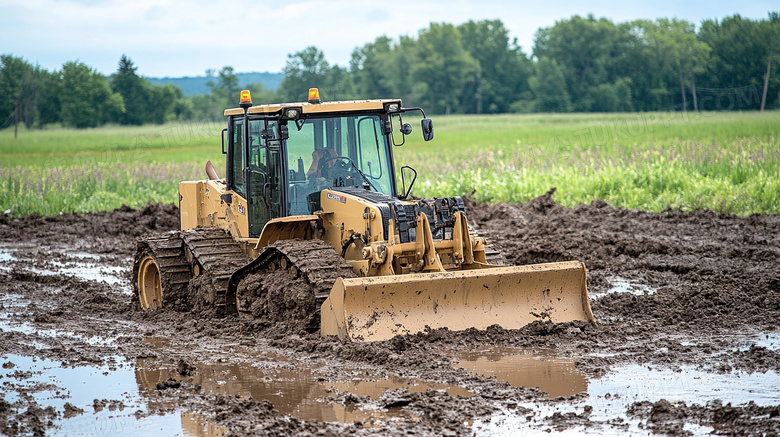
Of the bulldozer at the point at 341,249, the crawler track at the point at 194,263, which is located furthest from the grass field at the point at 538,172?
the crawler track at the point at 194,263

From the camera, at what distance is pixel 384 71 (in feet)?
297

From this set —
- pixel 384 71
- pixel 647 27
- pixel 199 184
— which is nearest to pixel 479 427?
pixel 199 184

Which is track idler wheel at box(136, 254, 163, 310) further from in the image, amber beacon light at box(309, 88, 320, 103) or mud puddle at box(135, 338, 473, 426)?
amber beacon light at box(309, 88, 320, 103)

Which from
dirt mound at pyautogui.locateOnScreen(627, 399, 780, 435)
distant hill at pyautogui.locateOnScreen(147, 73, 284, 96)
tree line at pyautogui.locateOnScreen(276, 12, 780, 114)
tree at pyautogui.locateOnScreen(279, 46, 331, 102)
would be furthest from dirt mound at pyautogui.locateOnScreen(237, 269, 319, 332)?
distant hill at pyautogui.locateOnScreen(147, 73, 284, 96)

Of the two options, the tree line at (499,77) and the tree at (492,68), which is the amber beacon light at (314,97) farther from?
the tree at (492,68)

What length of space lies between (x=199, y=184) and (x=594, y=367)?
6.30 meters

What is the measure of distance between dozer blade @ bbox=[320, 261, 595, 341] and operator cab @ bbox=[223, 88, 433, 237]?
1.69 m

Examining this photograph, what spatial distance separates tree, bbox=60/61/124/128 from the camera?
4112 centimetres

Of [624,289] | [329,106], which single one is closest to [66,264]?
[329,106]

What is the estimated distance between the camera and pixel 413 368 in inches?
269

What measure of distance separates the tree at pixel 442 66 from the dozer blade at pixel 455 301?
77.7 meters

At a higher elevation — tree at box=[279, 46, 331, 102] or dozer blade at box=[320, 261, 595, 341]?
tree at box=[279, 46, 331, 102]

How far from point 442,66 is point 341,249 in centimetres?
8560

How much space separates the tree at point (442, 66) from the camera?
88.4 m
